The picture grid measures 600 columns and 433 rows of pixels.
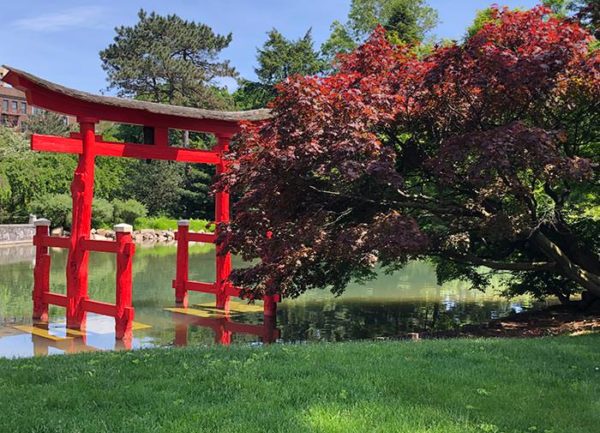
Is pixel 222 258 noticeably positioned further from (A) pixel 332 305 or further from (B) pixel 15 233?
(B) pixel 15 233

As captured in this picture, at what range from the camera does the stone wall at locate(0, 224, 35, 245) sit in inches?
998

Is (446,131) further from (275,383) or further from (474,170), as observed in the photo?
(275,383)

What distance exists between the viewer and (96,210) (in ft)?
101

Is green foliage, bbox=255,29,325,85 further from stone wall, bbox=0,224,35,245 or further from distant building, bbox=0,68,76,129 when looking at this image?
distant building, bbox=0,68,76,129

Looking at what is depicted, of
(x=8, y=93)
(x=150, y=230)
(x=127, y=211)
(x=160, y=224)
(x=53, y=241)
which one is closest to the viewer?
(x=53, y=241)

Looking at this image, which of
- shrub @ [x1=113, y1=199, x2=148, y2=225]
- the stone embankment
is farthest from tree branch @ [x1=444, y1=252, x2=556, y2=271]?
shrub @ [x1=113, y1=199, x2=148, y2=225]

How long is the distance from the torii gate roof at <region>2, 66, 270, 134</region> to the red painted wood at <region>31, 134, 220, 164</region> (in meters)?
0.41

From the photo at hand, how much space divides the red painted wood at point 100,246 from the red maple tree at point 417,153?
170 centimetres

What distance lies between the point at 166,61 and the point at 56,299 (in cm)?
3401

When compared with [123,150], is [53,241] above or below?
below

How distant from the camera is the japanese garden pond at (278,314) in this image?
26.9ft

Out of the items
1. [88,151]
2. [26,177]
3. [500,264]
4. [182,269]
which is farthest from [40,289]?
[26,177]

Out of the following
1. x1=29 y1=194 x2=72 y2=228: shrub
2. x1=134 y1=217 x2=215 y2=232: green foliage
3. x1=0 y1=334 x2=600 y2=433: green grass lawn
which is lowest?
x1=0 y1=334 x2=600 y2=433: green grass lawn

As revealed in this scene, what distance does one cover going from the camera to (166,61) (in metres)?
40.5
